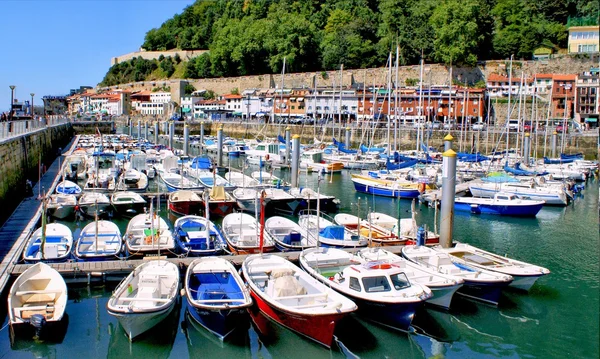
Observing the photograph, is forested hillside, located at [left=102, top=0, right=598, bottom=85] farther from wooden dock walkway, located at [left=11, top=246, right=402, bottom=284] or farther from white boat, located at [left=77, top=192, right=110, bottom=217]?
wooden dock walkway, located at [left=11, top=246, right=402, bottom=284]

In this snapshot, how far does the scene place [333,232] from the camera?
65.0ft

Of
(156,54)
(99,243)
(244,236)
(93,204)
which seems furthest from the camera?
(156,54)

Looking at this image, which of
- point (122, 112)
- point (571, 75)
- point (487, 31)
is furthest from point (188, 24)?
point (571, 75)

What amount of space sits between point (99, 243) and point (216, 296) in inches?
262

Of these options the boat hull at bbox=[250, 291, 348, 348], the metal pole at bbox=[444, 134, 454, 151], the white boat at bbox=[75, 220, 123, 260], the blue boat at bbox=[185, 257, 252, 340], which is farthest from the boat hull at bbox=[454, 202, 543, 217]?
the boat hull at bbox=[250, 291, 348, 348]

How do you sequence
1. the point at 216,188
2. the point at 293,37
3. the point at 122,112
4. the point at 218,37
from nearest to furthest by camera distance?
the point at 216,188, the point at 293,37, the point at 218,37, the point at 122,112

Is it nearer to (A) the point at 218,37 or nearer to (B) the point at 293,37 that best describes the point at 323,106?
(B) the point at 293,37

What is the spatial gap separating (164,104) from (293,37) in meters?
34.8

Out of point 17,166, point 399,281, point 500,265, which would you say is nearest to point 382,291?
point 399,281

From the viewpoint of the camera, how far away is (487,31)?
78.3 meters

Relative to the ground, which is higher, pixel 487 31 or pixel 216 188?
pixel 487 31

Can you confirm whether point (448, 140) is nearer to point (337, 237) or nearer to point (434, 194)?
point (434, 194)

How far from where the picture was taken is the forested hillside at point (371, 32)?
75.7m

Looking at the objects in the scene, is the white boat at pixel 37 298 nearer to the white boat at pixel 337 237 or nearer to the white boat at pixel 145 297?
the white boat at pixel 145 297
